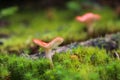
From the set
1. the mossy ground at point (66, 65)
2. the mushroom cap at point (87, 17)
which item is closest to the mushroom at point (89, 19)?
the mushroom cap at point (87, 17)

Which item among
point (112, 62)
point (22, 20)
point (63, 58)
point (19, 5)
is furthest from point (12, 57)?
point (19, 5)

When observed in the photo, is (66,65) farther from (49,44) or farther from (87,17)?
(87,17)

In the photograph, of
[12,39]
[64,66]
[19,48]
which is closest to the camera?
[64,66]

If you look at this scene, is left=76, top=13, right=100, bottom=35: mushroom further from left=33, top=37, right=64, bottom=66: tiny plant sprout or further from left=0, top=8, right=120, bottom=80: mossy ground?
left=33, top=37, right=64, bottom=66: tiny plant sprout

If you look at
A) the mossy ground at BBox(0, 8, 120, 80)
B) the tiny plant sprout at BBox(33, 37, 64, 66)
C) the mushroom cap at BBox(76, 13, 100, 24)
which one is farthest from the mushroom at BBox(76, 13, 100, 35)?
the tiny plant sprout at BBox(33, 37, 64, 66)

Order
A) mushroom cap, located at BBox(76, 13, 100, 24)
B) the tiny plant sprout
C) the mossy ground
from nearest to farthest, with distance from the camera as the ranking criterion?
the mossy ground < the tiny plant sprout < mushroom cap, located at BBox(76, 13, 100, 24)

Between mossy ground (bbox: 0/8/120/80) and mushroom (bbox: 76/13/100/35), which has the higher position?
mushroom (bbox: 76/13/100/35)

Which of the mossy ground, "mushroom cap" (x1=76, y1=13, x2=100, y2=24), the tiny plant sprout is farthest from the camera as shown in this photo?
"mushroom cap" (x1=76, y1=13, x2=100, y2=24)

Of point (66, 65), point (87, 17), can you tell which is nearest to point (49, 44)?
point (66, 65)

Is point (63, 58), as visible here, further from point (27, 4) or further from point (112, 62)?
point (27, 4)

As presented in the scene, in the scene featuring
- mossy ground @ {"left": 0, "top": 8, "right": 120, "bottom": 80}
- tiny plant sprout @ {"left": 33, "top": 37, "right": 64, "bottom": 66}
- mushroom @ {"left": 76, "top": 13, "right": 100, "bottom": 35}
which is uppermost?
mushroom @ {"left": 76, "top": 13, "right": 100, "bottom": 35}
